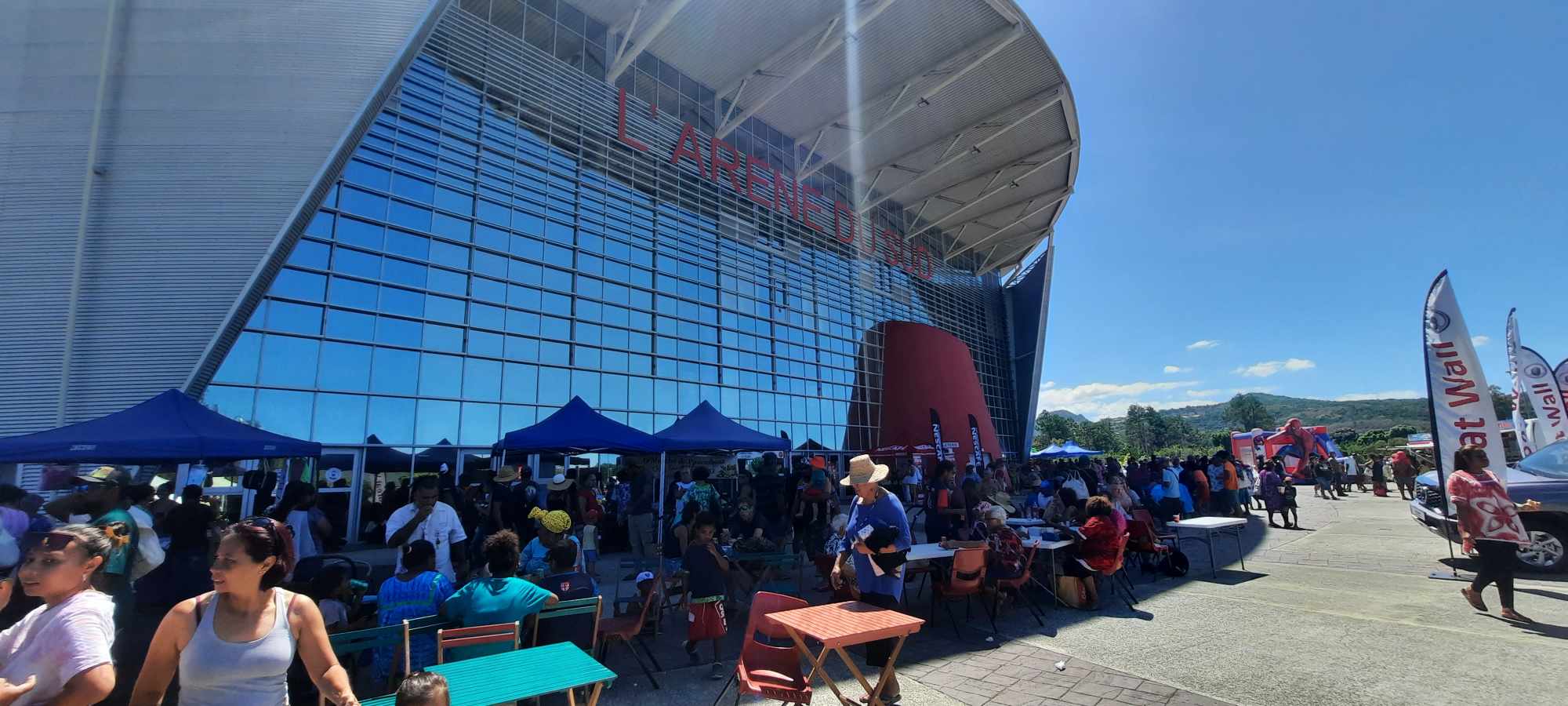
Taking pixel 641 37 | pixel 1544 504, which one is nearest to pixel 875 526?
pixel 1544 504

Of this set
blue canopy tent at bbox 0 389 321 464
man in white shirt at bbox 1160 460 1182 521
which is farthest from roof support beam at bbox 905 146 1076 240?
blue canopy tent at bbox 0 389 321 464

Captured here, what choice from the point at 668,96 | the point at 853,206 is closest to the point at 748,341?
the point at 668,96

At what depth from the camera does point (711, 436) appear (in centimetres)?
938

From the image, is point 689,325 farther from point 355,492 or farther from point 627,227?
point 355,492

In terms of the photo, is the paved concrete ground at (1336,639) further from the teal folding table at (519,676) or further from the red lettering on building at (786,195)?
the red lettering on building at (786,195)

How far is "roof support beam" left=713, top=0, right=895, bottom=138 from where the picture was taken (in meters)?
15.5

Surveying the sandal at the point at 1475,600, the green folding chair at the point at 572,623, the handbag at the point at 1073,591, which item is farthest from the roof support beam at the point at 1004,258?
the green folding chair at the point at 572,623

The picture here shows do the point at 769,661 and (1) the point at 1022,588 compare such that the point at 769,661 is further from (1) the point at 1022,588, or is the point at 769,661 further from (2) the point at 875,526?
(1) the point at 1022,588

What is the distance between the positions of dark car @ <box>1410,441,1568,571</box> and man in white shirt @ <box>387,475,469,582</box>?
10.5 metres

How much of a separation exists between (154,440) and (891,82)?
18.3 meters

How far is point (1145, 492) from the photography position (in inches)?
448

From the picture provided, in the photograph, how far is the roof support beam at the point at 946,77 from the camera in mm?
16969

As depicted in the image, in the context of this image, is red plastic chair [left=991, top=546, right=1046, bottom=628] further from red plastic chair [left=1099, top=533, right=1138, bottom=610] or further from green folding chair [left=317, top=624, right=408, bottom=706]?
green folding chair [left=317, top=624, right=408, bottom=706]

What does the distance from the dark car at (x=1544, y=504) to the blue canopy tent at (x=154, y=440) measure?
13.0 metres
